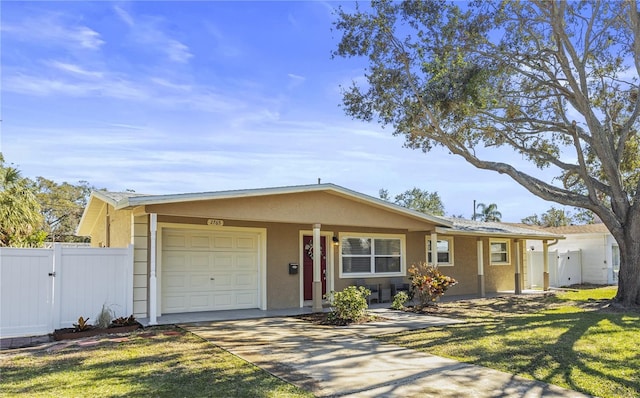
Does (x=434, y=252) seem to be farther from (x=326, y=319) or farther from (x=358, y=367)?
(x=358, y=367)

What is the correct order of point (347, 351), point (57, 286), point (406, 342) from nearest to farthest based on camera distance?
point (347, 351) → point (406, 342) → point (57, 286)

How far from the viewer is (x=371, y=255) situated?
15.3 m

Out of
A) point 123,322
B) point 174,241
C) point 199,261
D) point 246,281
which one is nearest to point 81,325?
point 123,322

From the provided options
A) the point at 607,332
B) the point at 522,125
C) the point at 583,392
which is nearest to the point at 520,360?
the point at 583,392

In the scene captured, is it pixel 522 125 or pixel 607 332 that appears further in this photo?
pixel 522 125

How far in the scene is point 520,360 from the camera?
710 centimetres

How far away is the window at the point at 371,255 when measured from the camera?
14.8 meters

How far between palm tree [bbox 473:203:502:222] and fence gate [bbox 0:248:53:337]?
5028 centimetres

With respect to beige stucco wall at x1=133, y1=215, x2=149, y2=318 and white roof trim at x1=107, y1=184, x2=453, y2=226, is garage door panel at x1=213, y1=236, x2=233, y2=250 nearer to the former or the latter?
beige stucco wall at x1=133, y1=215, x2=149, y2=318

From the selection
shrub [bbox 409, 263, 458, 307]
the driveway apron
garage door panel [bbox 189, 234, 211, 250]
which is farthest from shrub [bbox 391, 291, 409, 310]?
garage door panel [bbox 189, 234, 211, 250]

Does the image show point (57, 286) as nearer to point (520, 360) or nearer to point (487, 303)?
point (520, 360)

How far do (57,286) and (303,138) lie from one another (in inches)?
381

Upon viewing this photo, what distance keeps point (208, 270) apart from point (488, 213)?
1845 inches

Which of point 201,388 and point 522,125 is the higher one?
point 522,125
